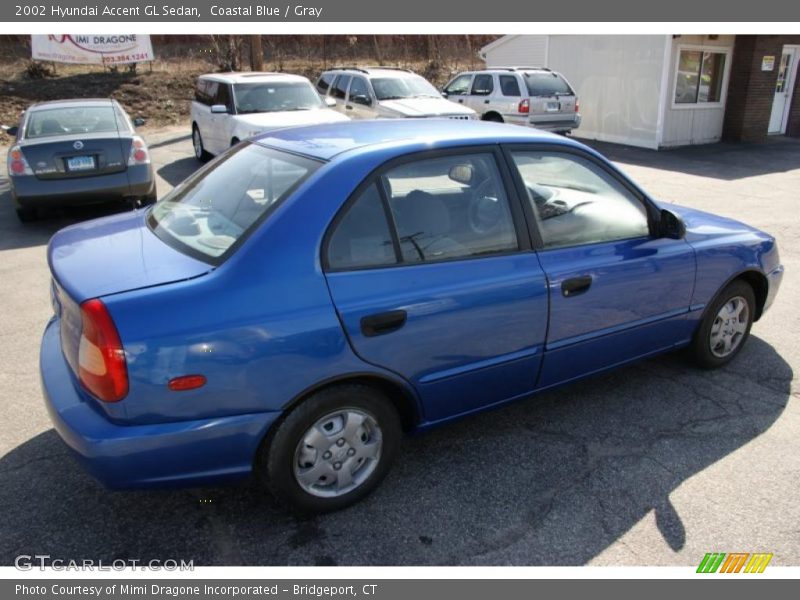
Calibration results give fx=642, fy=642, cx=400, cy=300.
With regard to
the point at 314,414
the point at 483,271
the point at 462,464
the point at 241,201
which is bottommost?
the point at 462,464

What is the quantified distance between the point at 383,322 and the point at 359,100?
11.3m

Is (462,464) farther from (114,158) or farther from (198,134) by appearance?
(198,134)

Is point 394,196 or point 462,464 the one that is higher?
point 394,196

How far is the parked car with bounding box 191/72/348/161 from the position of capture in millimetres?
10016

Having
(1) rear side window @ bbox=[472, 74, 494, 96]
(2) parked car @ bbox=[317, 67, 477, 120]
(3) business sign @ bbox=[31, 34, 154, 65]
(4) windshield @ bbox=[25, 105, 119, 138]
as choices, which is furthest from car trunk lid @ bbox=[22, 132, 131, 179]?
(3) business sign @ bbox=[31, 34, 154, 65]

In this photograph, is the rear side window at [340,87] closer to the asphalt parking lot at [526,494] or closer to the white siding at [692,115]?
the white siding at [692,115]

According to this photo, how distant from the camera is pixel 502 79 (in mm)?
15297

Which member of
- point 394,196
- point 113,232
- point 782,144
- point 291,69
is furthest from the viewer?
point 291,69

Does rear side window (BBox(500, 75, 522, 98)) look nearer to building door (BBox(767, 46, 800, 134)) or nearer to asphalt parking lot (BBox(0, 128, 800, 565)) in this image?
building door (BBox(767, 46, 800, 134))

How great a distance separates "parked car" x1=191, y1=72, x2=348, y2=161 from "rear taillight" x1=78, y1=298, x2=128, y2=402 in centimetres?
776

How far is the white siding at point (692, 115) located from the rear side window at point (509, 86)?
12.9 ft

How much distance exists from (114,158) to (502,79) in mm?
10094

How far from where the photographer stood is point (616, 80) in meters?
16.8

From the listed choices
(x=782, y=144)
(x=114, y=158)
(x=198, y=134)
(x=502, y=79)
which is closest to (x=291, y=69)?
(x=502, y=79)
